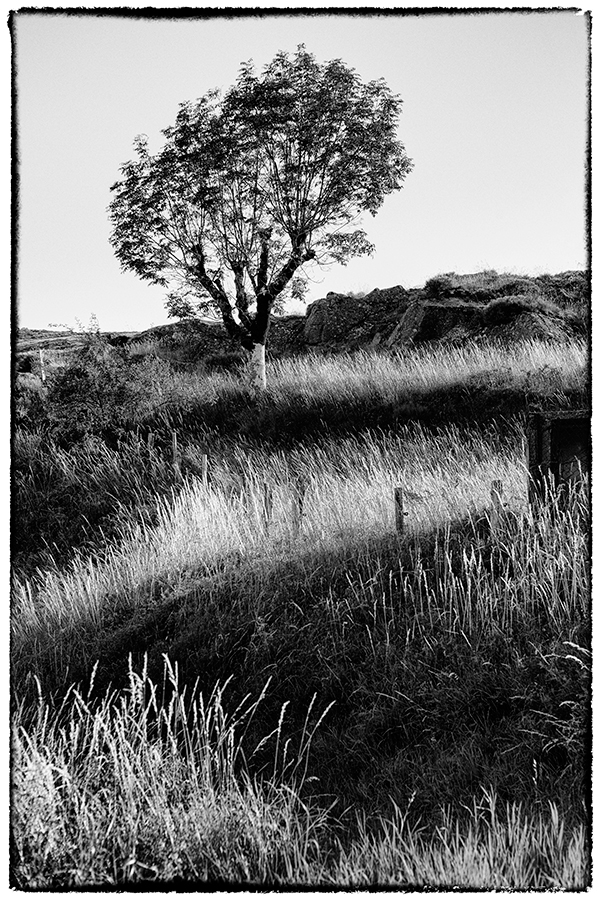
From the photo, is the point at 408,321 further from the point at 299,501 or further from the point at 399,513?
the point at 399,513

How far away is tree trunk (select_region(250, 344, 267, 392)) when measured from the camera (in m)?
17.1

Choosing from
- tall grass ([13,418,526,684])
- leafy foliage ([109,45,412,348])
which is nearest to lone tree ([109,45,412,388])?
leafy foliage ([109,45,412,348])

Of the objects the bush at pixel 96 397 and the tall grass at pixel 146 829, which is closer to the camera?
the tall grass at pixel 146 829

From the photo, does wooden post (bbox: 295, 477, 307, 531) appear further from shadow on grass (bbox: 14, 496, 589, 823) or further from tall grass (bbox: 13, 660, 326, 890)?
tall grass (bbox: 13, 660, 326, 890)

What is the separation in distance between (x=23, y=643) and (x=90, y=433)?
7812 millimetres

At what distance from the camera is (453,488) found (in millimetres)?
8547

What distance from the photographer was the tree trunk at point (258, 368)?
17094mm

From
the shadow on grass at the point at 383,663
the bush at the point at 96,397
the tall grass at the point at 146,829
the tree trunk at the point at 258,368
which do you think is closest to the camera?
the tall grass at the point at 146,829

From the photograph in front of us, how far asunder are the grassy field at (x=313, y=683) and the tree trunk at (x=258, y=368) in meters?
4.58

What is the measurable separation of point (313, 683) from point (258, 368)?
11.7m

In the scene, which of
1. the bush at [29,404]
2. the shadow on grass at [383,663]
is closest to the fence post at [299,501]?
the shadow on grass at [383,663]

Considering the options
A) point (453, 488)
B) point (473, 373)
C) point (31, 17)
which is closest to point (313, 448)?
point (473, 373)

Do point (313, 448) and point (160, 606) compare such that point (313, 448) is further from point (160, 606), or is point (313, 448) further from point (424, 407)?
point (160, 606)

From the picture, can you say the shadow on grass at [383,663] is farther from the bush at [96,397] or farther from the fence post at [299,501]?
the bush at [96,397]
